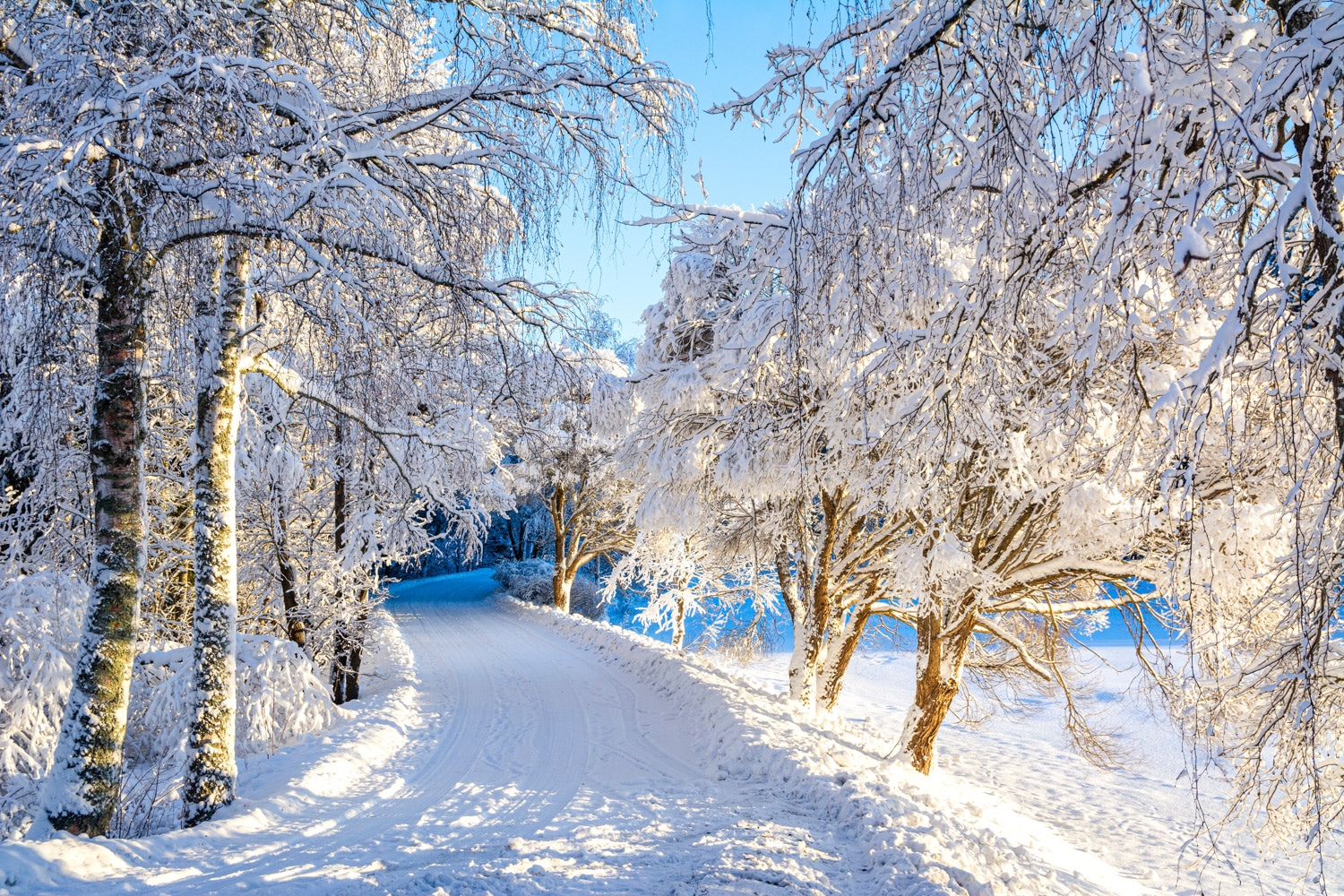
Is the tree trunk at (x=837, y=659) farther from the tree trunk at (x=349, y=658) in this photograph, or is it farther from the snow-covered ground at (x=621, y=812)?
the tree trunk at (x=349, y=658)

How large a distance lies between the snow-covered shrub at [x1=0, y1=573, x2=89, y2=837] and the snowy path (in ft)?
5.92

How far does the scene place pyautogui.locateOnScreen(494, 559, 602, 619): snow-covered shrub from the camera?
27562mm

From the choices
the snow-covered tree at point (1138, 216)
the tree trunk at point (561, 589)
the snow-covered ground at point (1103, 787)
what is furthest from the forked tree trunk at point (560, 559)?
the snow-covered tree at point (1138, 216)

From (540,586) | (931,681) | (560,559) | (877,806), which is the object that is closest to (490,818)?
(877,806)

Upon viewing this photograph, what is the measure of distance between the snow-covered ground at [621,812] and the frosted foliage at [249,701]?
16.3 inches

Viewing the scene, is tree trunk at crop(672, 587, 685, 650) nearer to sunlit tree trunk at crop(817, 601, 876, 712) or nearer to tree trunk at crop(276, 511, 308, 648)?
sunlit tree trunk at crop(817, 601, 876, 712)

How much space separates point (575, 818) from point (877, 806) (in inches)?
94.9

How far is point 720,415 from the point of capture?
9.02 metres

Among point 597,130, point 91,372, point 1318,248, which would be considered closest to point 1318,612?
point 1318,248

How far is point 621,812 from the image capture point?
17.9ft

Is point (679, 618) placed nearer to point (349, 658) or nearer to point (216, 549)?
point (349, 658)

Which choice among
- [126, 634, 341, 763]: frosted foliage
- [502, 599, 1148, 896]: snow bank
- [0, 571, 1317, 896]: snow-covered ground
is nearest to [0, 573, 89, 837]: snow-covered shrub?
[126, 634, 341, 763]: frosted foliage

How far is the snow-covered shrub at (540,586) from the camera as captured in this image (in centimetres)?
2756

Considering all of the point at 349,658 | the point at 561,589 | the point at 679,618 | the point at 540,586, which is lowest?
the point at 540,586
